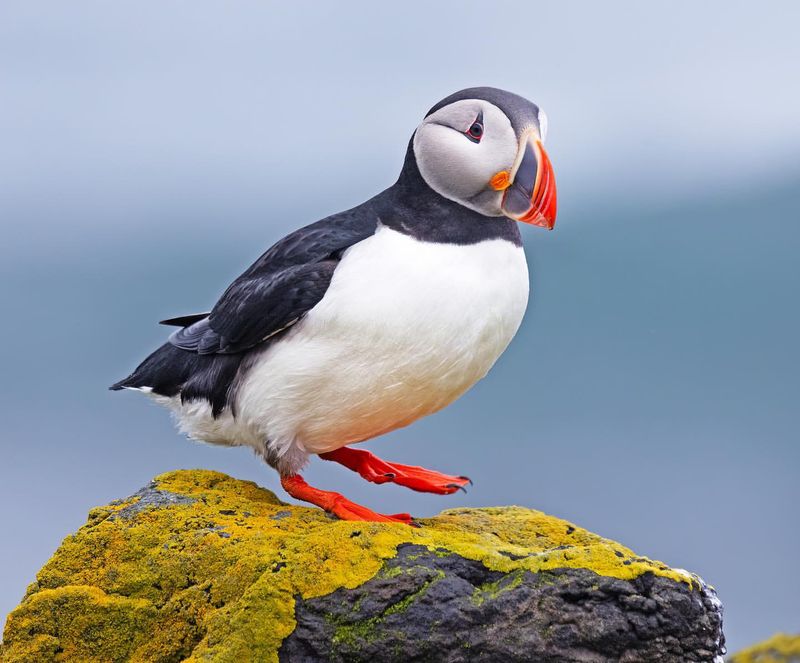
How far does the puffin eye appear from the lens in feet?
19.8

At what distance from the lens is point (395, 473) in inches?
274

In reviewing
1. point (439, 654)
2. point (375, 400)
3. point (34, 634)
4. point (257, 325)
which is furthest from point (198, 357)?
point (439, 654)

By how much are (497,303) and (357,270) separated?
0.69m

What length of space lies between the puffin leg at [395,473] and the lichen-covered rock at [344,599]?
0.73 meters

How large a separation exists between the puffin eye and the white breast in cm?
50

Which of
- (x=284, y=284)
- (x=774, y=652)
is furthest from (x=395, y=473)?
(x=774, y=652)

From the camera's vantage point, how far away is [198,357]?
6.76 meters

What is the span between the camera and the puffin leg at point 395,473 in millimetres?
6824

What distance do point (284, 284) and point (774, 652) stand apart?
3700 millimetres

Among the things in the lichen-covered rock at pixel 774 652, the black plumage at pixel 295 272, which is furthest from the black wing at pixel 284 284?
the lichen-covered rock at pixel 774 652

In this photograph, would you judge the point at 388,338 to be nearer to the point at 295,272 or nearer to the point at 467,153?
the point at 295,272

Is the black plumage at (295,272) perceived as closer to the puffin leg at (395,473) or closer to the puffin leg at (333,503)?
the puffin leg at (333,503)

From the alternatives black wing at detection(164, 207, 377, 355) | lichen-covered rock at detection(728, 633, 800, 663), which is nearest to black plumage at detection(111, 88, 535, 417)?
black wing at detection(164, 207, 377, 355)

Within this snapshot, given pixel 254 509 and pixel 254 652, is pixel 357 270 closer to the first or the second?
pixel 254 509
